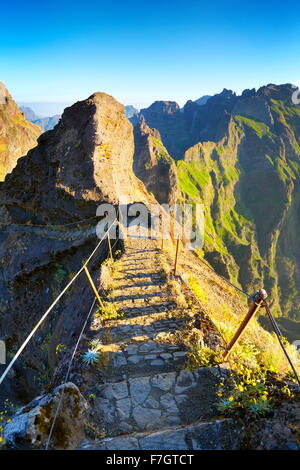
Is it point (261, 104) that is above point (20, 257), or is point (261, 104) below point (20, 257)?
above

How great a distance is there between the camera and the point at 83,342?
668cm

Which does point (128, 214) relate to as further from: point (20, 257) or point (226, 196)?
point (226, 196)

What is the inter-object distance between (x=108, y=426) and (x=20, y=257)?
43.2 ft

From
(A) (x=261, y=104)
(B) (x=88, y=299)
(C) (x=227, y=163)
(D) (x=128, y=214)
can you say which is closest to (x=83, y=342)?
(B) (x=88, y=299)

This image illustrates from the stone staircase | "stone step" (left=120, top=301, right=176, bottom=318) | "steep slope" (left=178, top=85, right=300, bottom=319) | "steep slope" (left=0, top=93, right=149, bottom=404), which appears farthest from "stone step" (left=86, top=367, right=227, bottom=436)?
"steep slope" (left=178, top=85, right=300, bottom=319)

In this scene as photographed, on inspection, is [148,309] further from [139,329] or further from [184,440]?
[184,440]

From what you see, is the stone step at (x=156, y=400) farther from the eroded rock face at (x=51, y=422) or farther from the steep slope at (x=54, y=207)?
the steep slope at (x=54, y=207)

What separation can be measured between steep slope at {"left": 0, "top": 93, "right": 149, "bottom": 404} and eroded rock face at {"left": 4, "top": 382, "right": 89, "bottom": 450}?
23.9 feet

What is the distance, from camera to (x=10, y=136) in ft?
174

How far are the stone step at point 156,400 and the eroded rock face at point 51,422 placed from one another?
1.71 feet

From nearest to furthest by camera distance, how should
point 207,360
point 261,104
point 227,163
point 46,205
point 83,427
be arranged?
point 83,427 < point 207,360 < point 46,205 < point 227,163 < point 261,104

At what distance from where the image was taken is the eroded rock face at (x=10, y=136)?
4921 cm

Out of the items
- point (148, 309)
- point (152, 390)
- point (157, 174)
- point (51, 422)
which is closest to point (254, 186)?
point (157, 174)

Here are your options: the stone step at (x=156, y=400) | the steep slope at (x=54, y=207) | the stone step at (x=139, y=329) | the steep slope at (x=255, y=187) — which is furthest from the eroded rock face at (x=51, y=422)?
the steep slope at (x=255, y=187)
